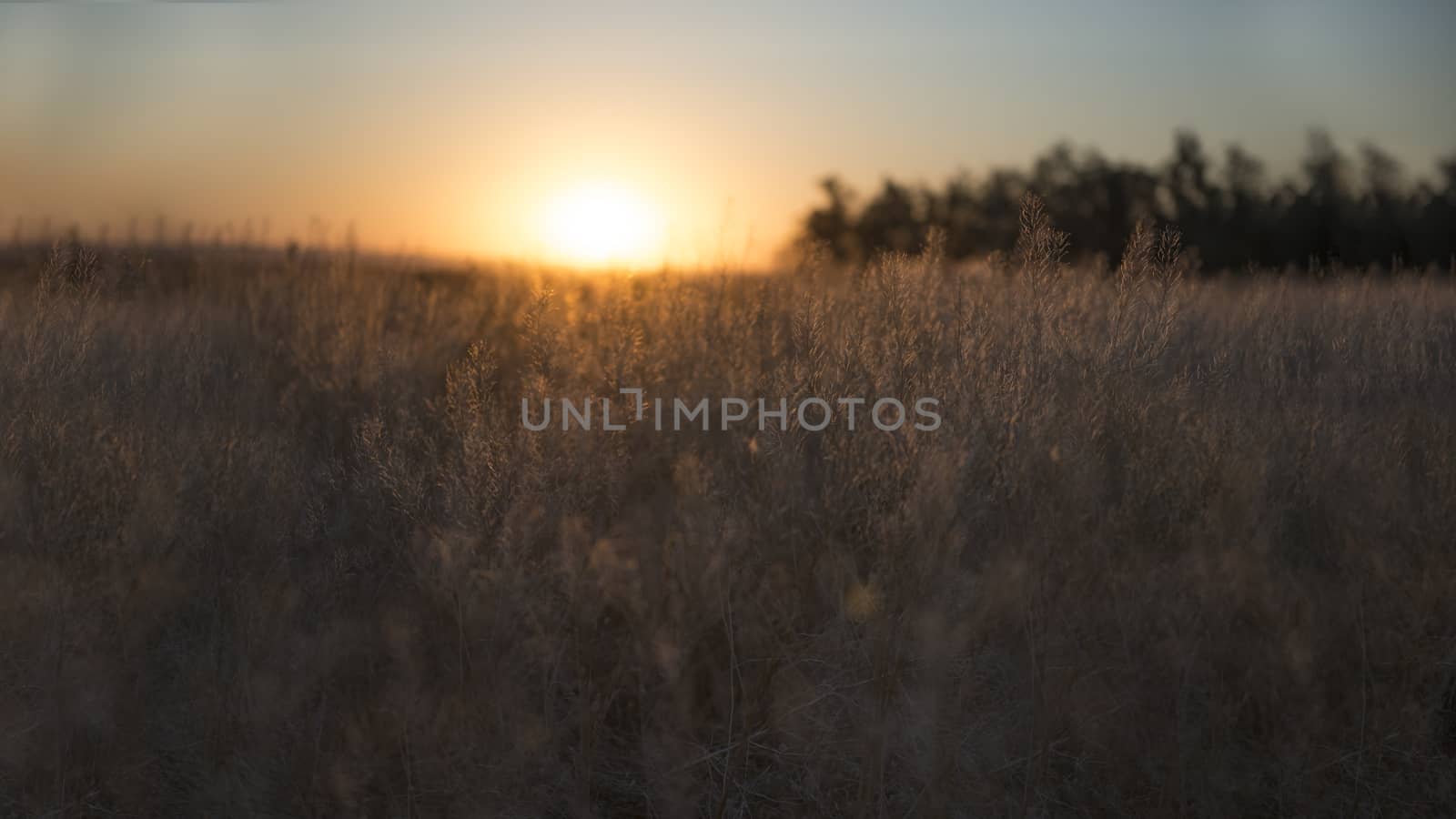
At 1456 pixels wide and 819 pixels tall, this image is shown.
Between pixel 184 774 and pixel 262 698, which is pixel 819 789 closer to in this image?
pixel 262 698

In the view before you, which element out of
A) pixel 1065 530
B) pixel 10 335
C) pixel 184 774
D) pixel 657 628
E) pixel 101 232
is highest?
pixel 101 232

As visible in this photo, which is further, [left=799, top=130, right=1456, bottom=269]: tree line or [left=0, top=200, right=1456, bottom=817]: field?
[left=799, top=130, right=1456, bottom=269]: tree line

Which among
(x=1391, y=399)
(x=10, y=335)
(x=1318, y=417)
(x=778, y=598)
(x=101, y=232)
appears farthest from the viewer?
(x=101, y=232)

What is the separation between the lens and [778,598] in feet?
11.0

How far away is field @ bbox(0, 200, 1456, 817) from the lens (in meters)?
2.90

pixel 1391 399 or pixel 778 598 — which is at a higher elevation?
pixel 1391 399

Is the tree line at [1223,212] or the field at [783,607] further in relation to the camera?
the tree line at [1223,212]

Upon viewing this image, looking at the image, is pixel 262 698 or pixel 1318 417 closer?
pixel 262 698

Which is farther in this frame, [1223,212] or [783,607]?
[1223,212]

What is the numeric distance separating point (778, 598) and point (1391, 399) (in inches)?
132

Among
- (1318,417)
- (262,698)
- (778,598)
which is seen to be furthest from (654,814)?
(1318,417)

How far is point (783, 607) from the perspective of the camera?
10.8 feet

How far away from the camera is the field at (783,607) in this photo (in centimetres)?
290

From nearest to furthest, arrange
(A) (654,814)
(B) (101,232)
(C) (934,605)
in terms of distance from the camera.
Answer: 1. (A) (654,814)
2. (C) (934,605)
3. (B) (101,232)
